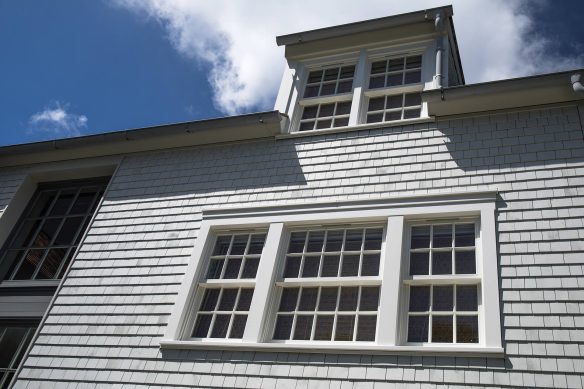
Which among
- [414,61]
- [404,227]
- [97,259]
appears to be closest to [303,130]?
[414,61]

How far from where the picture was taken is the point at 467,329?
5.53m

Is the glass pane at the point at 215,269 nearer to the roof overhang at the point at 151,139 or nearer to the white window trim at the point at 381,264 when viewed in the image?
the white window trim at the point at 381,264

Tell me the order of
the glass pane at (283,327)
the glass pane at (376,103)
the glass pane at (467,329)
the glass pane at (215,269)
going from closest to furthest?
the glass pane at (467,329), the glass pane at (283,327), the glass pane at (215,269), the glass pane at (376,103)

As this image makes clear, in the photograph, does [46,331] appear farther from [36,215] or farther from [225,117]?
[225,117]

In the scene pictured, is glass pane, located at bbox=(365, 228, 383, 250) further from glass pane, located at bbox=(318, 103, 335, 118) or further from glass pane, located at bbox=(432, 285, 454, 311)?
glass pane, located at bbox=(318, 103, 335, 118)

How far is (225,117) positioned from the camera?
29.0 ft

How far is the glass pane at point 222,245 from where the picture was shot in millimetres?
7521

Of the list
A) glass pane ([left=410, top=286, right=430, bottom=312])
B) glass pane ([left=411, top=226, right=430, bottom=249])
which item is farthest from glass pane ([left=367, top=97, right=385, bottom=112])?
glass pane ([left=410, top=286, right=430, bottom=312])

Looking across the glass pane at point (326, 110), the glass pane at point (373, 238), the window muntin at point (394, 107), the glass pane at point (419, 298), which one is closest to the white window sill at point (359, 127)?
the window muntin at point (394, 107)

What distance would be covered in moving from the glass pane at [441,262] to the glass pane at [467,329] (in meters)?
0.63

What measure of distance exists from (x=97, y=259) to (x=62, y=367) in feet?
5.89

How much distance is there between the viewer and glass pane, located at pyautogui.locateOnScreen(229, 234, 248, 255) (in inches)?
291

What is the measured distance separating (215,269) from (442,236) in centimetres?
316

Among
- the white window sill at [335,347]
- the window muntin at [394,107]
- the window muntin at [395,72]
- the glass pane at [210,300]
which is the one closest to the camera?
the white window sill at [335,347]
